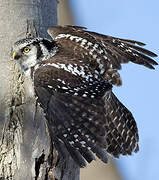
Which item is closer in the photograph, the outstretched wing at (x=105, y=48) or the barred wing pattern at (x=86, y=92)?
the barred wing pattern at (x=86, y=92)

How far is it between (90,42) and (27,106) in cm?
87

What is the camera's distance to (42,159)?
272cm

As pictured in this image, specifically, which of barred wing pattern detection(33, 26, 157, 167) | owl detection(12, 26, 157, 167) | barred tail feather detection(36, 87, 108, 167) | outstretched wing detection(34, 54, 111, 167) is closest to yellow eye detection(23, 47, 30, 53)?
owl detection(12, 26, 157, 167)

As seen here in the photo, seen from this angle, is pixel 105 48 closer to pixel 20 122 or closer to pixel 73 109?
pixel 73 109

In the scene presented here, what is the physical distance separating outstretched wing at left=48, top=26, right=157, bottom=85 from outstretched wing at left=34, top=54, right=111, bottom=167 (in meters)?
0.32

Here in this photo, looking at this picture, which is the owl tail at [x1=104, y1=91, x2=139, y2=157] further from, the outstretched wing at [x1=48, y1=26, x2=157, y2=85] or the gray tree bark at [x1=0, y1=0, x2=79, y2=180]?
the gray tree bark at [x1=0, y1=0, x2=79, y2=180]

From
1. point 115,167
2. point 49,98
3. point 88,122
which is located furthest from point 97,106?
point 115,167

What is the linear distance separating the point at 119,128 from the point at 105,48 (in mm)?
642

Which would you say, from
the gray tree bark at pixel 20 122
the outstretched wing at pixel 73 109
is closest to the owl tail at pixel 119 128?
the outstretched wing at pixel 73 109

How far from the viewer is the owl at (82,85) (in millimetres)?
2836

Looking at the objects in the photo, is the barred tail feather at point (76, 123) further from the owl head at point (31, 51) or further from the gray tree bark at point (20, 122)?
the owl head at point (31, 51)

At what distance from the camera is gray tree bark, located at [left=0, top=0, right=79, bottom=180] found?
2730mm

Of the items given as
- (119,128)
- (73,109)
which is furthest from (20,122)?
(119,128)

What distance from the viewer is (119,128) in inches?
136
